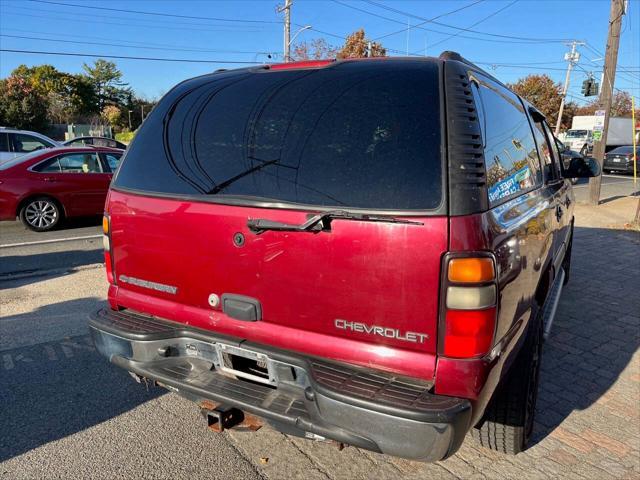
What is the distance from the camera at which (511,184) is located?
8.26 ft

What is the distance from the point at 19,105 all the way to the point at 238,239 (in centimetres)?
4447

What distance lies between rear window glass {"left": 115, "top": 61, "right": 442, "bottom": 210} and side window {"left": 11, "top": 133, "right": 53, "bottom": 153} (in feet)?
37.6

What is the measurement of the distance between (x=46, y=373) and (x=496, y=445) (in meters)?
3.03

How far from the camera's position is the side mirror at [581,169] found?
4574 mm

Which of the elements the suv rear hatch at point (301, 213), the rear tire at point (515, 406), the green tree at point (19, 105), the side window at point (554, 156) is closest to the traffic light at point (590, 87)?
the side window at point (554, 156)

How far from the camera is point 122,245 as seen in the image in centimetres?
273

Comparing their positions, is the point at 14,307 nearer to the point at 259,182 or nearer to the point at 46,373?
the point at 46,373

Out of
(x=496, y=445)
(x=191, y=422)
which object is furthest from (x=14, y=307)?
(x=496, y=445)

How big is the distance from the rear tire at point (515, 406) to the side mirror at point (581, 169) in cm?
222

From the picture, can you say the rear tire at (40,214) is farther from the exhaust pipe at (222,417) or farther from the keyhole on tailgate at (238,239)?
the keyhole on tailgate at (238,239)

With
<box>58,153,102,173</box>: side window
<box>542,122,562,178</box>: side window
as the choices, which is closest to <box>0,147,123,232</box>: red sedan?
<box>58,153,102,173</box>: side window

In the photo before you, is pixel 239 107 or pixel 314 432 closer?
pixel 314 432

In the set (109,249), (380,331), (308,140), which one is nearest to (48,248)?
(109,249)

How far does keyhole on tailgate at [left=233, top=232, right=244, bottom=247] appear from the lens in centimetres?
226
